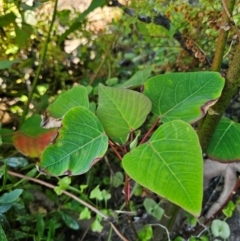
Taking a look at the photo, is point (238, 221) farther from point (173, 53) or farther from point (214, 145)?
point (173, 53)

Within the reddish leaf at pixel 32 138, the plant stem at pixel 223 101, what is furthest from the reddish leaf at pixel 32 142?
the plant stem at pixel 223 101

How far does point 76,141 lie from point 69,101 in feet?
0.27

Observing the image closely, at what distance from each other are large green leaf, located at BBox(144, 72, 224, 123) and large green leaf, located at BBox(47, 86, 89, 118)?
85mm

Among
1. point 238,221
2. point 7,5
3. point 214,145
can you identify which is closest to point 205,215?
point 238,221

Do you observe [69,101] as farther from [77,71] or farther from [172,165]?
[77,71]

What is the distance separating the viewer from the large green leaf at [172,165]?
46 centimetres

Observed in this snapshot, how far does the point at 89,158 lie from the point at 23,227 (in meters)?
0.31

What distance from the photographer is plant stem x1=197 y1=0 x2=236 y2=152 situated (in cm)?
57

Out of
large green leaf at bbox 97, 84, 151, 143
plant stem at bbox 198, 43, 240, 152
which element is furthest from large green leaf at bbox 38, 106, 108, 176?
plant stem at bbox 198, 43, 240, 152

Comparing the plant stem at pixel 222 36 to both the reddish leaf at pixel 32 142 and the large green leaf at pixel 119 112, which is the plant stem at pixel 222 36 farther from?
the reddish leaf at pixel 32 142

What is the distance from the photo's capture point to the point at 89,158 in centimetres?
52

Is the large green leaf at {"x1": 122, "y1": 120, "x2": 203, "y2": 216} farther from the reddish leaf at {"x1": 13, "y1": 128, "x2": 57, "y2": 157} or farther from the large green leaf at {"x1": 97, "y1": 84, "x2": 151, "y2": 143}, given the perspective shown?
the reddish leaf at {"x1": 13, "y1": 128, "x2": 57, "y2": 157}

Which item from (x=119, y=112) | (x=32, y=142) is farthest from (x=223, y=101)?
(x=32, y=142)

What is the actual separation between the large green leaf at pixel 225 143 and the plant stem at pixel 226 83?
10 mm
